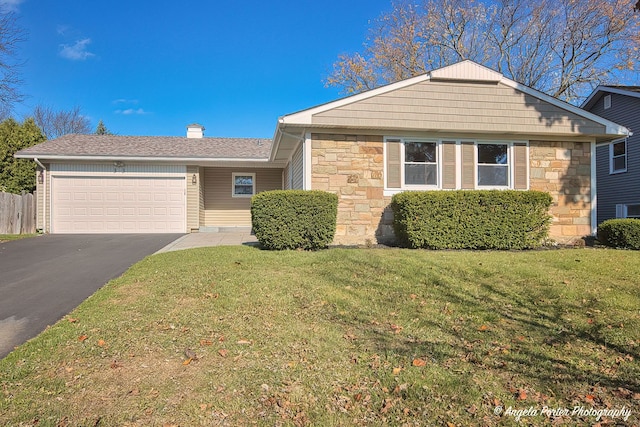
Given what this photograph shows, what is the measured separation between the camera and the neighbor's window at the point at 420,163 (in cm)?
991

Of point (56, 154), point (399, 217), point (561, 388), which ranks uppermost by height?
point (56, 154)

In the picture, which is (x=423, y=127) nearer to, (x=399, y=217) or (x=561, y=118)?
(x=399, y=217)

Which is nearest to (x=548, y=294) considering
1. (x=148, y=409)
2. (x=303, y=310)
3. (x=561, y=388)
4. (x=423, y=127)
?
(x=561, y=388)

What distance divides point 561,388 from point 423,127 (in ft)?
25.2

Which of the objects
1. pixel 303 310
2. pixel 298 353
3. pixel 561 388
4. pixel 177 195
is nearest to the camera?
pixel 561 388

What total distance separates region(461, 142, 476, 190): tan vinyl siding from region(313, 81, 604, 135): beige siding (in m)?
0.48

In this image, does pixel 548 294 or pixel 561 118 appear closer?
pixel 548 294

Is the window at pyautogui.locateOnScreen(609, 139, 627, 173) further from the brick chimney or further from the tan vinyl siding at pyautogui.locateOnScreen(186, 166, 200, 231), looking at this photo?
the brick chimney

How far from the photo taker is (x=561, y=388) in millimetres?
2783

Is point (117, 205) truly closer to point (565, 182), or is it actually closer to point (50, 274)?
point (50, 274)

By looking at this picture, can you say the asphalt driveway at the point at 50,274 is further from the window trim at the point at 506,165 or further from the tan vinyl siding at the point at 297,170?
the window trim at the point at 506,165

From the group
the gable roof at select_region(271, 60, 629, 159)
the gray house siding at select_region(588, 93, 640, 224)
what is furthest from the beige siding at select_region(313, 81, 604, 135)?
the gray house siding at select_region(588, 93, 640, 224)

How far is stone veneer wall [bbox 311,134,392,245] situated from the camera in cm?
952

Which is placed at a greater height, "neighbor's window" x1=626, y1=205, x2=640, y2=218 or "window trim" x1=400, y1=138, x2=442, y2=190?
"window trim" x1=400, y1=138, x2=442, y2=190
